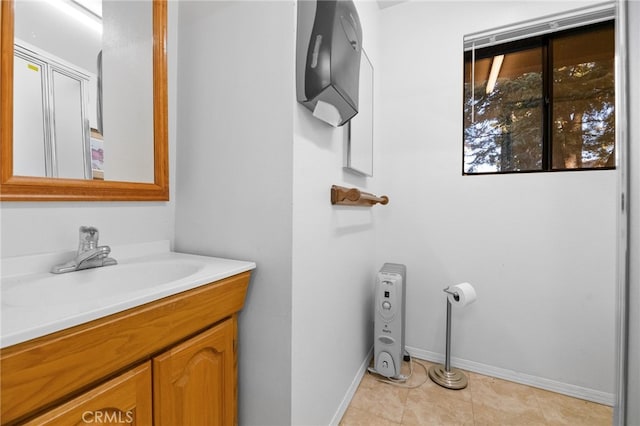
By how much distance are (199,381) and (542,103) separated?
2.25 meters

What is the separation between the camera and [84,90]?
891 millimetres

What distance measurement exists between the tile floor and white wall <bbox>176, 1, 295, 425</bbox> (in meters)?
0.68

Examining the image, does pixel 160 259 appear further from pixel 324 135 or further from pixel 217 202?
pixel 324 135

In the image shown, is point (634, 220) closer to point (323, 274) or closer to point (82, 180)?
point (323, 274)

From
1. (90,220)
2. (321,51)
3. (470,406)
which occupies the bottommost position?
(470,406)

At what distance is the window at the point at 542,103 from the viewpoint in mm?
1518

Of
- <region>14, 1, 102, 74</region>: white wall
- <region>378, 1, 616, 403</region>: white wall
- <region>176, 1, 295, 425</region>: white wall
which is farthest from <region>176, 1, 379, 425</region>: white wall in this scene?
<region>378, 1, 616, 403</region>: white wall

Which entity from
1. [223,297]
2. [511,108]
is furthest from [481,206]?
[223,297]

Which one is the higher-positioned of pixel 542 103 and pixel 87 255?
pixel 542 103

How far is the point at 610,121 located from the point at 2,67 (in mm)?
2622

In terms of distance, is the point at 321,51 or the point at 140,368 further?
the point at 321,51

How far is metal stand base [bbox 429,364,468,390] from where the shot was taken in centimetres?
155

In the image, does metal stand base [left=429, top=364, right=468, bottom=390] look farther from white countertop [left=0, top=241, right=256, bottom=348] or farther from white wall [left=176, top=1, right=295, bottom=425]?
white countertop [left=0, top=241, right=256, bottom=348]

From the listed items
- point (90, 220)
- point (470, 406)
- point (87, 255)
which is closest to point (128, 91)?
point (90, 220)
